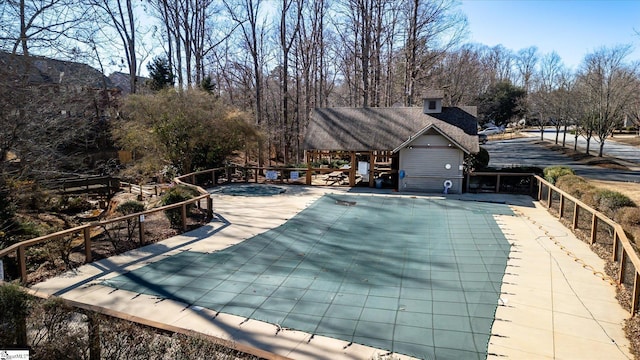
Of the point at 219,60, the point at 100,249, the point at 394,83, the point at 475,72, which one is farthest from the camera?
the point at 475,72

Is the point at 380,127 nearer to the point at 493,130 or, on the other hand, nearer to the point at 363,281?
the point at 363,281

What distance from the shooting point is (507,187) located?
55.0 feet

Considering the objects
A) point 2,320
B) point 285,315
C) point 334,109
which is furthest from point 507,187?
point 2,320

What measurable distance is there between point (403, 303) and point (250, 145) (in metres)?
15.3

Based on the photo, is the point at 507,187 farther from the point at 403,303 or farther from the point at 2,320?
the point at 2,320

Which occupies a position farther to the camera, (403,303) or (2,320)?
(403,303)

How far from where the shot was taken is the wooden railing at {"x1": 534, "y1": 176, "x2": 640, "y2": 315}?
6401 millimetres

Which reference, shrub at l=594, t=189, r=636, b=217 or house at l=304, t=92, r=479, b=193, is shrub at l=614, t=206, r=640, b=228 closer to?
shrub at l=594, t=189, r=636, b=217

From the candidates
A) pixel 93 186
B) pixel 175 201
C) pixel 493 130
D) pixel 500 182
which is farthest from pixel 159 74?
pixel 493 130

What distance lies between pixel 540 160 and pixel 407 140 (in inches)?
597

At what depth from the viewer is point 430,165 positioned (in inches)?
667

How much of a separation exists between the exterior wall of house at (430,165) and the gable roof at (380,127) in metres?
0.64

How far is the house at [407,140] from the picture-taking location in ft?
54.7

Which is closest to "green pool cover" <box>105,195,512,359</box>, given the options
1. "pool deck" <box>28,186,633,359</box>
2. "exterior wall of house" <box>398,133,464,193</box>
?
"pool deck" <box>28,186,633,359</box>
